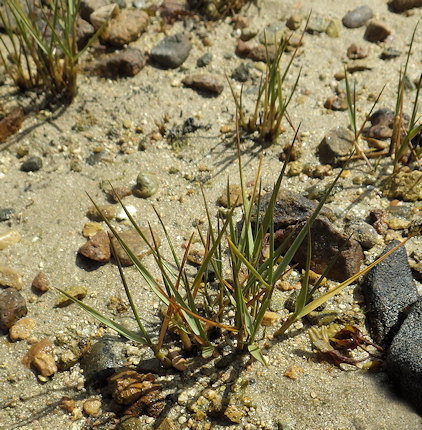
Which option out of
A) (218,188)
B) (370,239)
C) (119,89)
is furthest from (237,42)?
(370,239)

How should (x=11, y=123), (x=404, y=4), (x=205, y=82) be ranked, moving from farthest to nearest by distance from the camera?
1. (x=404, y=4)
2. (x=205, y=82)
3. (x=11, y=123)

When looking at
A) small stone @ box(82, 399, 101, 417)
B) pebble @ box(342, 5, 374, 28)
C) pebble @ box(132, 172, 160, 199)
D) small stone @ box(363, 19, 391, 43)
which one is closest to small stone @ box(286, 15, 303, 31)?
pebble @ box(342, 5, 374, 28)

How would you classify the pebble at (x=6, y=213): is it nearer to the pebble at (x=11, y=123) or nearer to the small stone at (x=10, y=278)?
the small stone at (x=10, y=278)

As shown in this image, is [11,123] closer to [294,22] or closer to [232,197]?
[232,197]

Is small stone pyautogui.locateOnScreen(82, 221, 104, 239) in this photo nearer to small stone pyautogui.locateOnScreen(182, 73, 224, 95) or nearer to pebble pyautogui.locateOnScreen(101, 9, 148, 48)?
small stone pyautogui.locateOnScreen(182, 73, 224, 95)

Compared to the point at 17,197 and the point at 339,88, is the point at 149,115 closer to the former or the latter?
the point at 17,197

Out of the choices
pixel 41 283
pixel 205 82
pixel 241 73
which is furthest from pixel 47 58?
pixel 41 283

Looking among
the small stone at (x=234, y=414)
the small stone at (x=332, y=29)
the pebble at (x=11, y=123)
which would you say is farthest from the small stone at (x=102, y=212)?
the small stone at (x=332, y=29)
